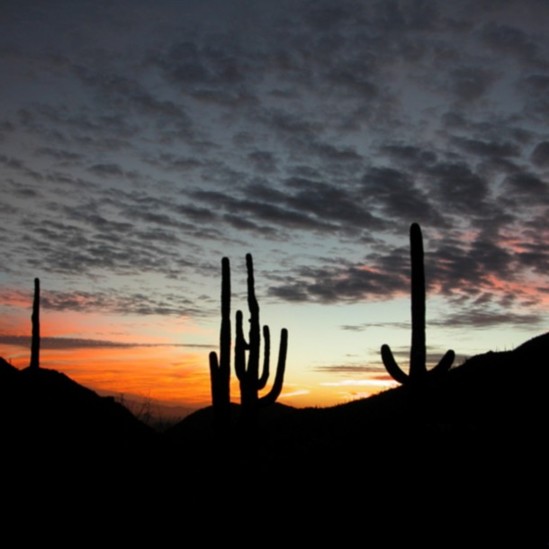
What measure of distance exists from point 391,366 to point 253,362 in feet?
14.6

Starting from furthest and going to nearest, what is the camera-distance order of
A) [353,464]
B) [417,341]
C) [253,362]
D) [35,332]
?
[35,332], [253,362], [417,341], [353,464]

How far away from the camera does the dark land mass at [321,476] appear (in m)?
8.49

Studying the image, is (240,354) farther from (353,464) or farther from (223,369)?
(353,464)

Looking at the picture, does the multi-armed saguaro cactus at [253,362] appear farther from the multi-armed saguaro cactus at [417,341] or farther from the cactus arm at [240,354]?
the multi-armed saguaro cactus at [417,341]

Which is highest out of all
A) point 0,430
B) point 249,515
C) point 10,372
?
point 10,372

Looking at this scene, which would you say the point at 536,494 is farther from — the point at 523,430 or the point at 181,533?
the point at 181,533

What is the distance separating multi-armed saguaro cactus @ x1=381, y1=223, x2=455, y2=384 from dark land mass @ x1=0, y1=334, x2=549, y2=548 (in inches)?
10.5

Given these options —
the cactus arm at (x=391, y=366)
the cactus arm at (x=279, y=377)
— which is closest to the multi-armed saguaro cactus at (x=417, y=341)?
the cactus arm at (x=391, y=366)

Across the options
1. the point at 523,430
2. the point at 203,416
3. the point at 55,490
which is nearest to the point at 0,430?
the point at 55,490

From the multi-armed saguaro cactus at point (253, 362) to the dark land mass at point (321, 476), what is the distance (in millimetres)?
2378

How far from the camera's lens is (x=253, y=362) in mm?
15805

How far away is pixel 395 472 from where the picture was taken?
10.2 metres

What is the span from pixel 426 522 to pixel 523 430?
145 inches

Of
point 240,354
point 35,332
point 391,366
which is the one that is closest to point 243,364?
point 240,354
